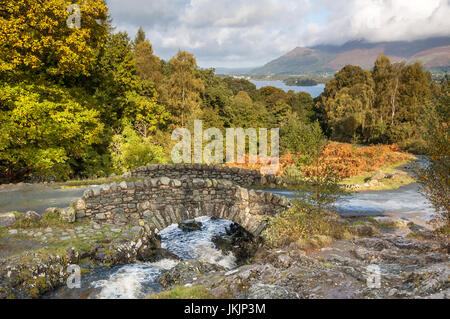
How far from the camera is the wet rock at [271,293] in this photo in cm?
538

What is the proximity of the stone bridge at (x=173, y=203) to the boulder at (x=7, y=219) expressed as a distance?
1862 millimetres

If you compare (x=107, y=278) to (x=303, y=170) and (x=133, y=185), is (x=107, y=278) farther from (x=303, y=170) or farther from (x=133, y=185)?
(x=303, y=170)

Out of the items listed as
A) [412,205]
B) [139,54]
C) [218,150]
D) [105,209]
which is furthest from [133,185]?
[139,54]

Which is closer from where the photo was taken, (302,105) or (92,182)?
(92,182)

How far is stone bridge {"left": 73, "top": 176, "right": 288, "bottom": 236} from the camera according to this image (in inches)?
419

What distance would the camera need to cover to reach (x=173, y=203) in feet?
37.8

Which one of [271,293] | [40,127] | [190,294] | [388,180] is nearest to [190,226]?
[190,294]

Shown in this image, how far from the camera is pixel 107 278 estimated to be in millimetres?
8258

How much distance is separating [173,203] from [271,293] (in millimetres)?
6776

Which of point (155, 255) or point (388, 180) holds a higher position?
point (388, 180)

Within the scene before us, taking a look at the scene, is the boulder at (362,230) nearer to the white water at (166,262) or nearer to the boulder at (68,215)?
the white water at (166,262)

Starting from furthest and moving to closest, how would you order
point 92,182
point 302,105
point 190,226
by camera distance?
1. point 302,105
2. point 92,182
3. point 190,226

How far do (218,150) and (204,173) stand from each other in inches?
605

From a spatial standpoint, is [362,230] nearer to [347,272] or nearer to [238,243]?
[347,272]
